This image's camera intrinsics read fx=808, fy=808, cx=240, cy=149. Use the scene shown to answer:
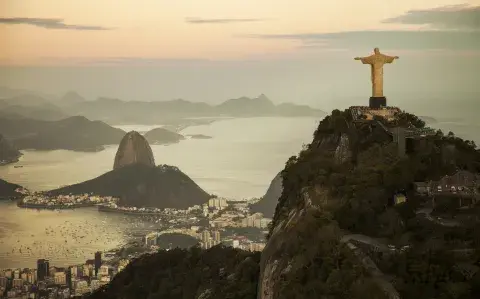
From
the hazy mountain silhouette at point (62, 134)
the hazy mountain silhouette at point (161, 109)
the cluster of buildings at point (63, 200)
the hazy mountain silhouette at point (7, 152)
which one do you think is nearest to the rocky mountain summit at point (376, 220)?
the hazy mountain silhouette at point (161, 109)

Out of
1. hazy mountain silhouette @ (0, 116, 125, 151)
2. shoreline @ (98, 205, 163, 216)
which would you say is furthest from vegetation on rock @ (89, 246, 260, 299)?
hazy mountain silhouette @ (0, 116, 125, 151)

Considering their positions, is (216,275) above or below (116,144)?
below

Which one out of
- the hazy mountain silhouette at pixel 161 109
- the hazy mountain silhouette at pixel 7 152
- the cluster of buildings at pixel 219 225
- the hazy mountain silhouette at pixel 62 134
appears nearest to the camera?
the cluster of buildings at pixel 219 225

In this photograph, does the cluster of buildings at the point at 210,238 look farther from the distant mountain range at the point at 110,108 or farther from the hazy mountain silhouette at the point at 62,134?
the hazy mountain silhouette at the point at 62,134

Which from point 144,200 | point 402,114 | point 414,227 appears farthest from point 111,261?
point 414,227

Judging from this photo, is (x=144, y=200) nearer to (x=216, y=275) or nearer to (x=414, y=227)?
(x=216, y=275)

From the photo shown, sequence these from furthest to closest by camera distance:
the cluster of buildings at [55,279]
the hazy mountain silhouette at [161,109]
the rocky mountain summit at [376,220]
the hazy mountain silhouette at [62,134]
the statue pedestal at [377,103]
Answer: the hazy mountain silhouette at [62,134], the hazy mountain silhouette at [161,109], the cluster of buildings at [55,279], the statue pedestal at [377,103], the rocky mountain summit at [376,220]

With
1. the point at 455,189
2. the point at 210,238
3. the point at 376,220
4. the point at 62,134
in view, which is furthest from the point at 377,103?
the point at 62,134
